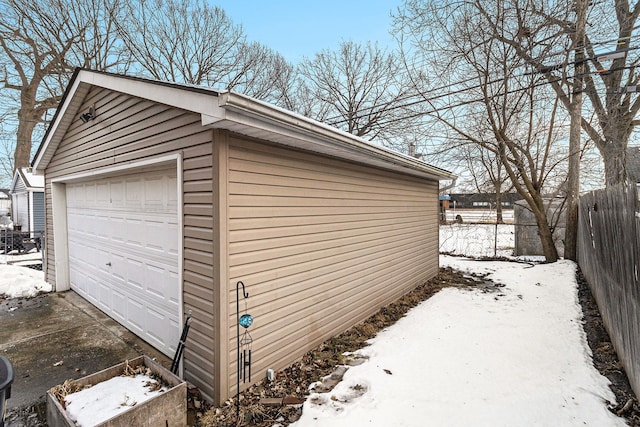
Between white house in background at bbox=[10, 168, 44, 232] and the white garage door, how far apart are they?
387 inches

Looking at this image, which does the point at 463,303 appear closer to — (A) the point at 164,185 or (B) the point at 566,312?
(B) the point at 566,312

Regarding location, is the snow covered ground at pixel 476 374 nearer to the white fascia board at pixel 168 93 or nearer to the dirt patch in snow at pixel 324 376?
the dirt patch in snow at pixel 324 376

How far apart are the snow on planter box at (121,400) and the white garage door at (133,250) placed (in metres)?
0.74

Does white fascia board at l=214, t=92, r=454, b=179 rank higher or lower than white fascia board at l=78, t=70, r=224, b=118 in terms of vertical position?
lower

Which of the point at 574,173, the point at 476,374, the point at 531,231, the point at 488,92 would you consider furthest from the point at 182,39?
the point at 476,374

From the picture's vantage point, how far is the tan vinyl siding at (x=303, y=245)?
2783 millimetres

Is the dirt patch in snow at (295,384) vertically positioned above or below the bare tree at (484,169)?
below

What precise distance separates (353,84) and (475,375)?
630 inches

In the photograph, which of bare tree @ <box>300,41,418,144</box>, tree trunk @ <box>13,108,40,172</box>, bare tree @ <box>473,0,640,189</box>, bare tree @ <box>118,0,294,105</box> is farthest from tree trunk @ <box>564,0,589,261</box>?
tree trunk @ <box>13,108,40,172</box>

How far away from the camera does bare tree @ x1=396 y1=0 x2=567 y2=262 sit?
7.96 metres

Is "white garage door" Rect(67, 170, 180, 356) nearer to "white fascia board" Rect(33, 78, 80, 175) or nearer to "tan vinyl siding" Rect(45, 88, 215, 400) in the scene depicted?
"tan vinyl siding" Rect(45, 88, 215, 400)

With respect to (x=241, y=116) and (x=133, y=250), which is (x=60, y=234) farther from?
(x=241, y=116)

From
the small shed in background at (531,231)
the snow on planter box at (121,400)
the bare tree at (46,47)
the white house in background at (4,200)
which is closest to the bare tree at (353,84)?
the small shed in background at (531,231)

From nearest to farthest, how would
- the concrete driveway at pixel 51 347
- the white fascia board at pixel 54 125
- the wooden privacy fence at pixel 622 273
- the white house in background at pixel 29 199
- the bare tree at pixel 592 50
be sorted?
1. the wooden privacy fence at pixel 622 273
2. the concrete driveway at pixel 51 347
3. the white fascia board at pixel 54 125
4. the bare tree at pixel 592 50
5. the white house in background at pixel 29 199
